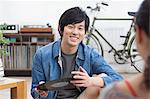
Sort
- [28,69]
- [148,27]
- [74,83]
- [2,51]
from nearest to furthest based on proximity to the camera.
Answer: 1. [148,27]
2. [74,83]
3. [2,51]
4. [28,69]

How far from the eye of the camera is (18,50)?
470 cm

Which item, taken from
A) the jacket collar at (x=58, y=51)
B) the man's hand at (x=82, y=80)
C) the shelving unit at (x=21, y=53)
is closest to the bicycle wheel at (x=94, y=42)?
the shelving unit at (x=21, y=53)

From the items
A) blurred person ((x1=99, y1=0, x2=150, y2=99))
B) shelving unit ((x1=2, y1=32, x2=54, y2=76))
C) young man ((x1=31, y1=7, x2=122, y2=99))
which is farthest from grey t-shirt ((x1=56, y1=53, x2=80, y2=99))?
shelving unit ((x1=2, y1=32, x2=54, y2=76))

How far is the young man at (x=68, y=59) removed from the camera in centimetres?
158

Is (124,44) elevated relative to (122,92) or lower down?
lower down

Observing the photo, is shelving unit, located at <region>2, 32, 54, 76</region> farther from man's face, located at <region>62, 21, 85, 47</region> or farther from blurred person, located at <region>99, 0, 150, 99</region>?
blurred person, located at <region>99, 0, 150, 99</region>

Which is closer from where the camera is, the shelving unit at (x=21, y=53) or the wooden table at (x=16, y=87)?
the wooden table at (x=16, y=87)

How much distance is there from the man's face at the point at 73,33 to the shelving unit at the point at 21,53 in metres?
3.04

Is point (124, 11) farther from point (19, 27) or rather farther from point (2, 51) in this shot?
point (2, 51)

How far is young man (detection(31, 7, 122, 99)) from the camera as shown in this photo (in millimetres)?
1578

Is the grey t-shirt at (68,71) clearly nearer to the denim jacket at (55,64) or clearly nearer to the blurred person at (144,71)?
the denim jacket at (55,64)

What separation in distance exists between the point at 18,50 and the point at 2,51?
2.59 meters

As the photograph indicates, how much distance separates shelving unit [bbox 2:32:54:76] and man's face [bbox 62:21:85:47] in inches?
120

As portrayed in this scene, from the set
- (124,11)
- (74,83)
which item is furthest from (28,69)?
(74,83)
